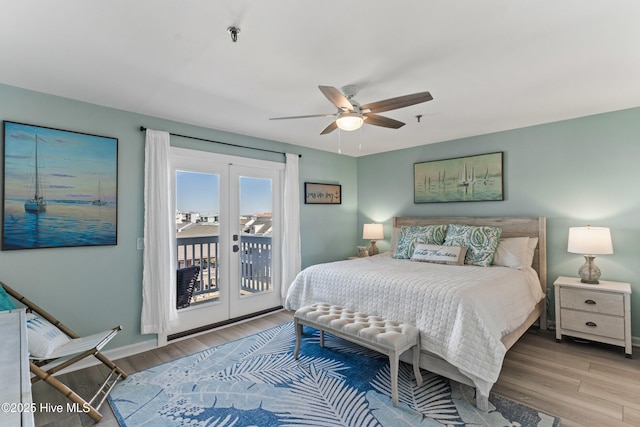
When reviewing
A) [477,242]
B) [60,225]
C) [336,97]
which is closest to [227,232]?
[60,225]

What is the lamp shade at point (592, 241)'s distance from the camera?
3.10m

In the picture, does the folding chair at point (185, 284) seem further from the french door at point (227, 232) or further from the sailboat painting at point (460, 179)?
the sailboat painting at point (460, 179)

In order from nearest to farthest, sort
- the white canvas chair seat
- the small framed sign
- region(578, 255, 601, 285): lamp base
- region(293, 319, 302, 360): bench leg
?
1. the white canvas chair seat
2. region(293, 319, 302, 360): bench leg
3. region(578, 255, 601, 285): lamp base
4. the small framed sign

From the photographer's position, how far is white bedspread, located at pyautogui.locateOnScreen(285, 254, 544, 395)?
7.39ft

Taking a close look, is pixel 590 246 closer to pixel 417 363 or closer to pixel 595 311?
pixel 595 311

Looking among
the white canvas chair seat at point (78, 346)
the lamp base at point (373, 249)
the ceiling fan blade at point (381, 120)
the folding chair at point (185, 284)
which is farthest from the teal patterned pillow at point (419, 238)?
the white canvas chair seat at point (78, 346)

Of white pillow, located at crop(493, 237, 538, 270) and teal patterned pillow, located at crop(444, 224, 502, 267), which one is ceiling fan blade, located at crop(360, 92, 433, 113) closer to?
teal patterned pillow, located at crop(444, 224, 502, 267)

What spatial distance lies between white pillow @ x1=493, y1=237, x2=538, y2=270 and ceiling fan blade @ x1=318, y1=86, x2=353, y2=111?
2.48 meters

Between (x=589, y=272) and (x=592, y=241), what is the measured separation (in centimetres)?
36

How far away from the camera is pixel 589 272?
129 inches

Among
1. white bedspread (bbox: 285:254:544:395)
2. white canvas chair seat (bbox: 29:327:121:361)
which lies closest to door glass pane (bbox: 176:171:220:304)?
white bedspread (bbox: 285:254:544:395)

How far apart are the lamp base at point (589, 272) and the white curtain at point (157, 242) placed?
4.25 metres

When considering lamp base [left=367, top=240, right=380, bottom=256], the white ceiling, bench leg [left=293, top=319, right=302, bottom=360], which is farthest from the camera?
lamp base [left=367, top=240, right=380, bottom=256]

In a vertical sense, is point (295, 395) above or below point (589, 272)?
below
